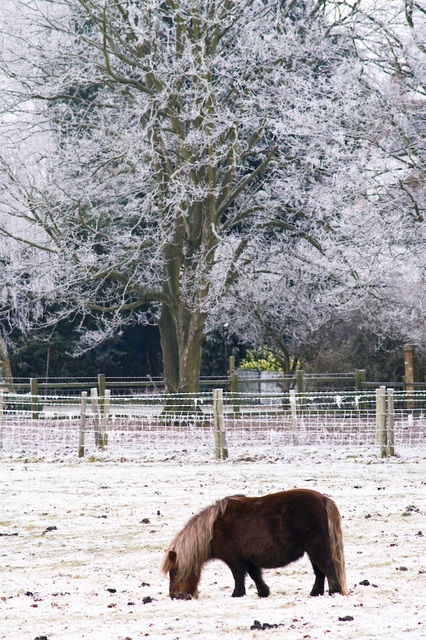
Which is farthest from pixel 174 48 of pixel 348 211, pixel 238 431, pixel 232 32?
pixel 238 431

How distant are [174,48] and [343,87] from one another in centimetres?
383

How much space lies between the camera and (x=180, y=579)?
4.39 meters

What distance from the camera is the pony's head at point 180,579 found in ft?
14.4

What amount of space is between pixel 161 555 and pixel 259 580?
52.9 inches

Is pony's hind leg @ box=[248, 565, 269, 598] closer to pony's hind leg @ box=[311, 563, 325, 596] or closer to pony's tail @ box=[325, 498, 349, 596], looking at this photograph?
pony's hind leg @ box=[311, 563, 325, 596]

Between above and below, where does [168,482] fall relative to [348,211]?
below

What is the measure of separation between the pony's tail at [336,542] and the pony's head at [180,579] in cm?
80

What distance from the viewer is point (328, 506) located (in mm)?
4371

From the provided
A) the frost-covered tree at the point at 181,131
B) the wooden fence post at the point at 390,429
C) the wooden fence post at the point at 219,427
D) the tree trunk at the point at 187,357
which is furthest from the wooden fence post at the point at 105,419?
the tree trunk at the point at 187,357

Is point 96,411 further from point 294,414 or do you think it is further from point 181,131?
point 181,131

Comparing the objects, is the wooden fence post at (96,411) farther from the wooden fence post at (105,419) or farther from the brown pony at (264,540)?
the brown pony at (264,540)

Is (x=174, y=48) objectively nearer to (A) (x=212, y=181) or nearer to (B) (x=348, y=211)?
(A) (x=212, y=181)

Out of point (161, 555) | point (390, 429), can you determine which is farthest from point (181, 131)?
point (161, 555)

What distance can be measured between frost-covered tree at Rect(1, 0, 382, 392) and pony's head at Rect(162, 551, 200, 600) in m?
10.9
